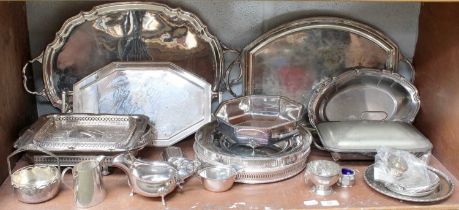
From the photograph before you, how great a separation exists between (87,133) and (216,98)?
34 cm

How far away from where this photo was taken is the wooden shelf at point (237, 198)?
0.99 meters

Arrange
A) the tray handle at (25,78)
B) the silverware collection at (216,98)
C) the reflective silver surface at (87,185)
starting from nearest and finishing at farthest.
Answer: the reflective silver surface at (87,185), the silverware collection at (216,98), the tray handle at (25,78)

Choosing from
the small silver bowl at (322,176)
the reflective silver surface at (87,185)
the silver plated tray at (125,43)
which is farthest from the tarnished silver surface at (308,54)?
the reflective silver surface at (87,185)

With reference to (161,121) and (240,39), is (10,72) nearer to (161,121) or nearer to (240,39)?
(161,121)

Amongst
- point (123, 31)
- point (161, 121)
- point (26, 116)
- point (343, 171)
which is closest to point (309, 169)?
point (343, 171)

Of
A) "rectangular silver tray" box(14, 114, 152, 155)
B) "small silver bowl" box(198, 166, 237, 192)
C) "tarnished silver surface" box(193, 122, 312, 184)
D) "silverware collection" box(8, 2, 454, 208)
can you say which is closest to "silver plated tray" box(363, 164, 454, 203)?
"silverware collection" box(8, 2, 454, 208)

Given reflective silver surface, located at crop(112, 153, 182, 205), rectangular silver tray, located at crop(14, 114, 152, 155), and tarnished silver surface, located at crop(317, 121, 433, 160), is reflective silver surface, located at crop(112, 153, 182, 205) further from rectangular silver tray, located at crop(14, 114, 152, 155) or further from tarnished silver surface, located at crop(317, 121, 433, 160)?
tarnished silver surface, located at crop(317, 121, 433, 160)

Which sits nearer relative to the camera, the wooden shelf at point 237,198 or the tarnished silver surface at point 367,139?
the wooden shelf at point 237,198

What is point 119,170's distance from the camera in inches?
44.2

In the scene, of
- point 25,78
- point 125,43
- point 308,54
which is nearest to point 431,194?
point 308,54

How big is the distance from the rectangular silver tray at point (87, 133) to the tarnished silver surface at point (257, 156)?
14 centimetres

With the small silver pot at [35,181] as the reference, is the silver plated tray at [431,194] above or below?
below

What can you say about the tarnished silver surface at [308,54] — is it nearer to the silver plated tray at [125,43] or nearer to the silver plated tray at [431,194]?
the silver plated tray at [125,43]

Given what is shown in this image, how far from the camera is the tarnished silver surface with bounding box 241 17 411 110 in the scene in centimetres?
125
